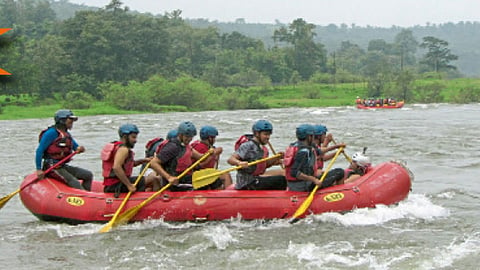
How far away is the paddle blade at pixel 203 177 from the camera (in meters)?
8.73

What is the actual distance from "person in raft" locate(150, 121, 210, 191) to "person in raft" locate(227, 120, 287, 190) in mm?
571

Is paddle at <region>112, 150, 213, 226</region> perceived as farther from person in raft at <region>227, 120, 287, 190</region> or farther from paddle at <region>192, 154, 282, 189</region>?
person in raft at <region>227, 120, 287, 190</region>

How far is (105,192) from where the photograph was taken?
888cm

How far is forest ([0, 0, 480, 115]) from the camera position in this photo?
53.5 m

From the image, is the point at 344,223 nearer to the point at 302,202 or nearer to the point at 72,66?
the point at 302,202

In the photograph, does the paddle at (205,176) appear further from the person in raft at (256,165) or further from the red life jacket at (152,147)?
the red life jacket at (152,147)

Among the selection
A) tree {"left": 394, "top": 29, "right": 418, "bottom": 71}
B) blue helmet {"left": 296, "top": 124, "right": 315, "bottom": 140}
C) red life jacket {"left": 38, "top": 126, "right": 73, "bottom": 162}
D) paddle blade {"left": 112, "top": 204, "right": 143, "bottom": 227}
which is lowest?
paddle blade {"left": 112, "top": 204, "right": 143, "bottom": 227}

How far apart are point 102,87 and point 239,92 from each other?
12252 mm

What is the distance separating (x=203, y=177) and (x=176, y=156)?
45cm

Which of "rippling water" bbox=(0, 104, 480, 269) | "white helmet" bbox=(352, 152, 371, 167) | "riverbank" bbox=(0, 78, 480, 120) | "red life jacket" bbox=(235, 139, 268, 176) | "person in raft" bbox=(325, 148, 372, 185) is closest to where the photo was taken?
"rippling water" bbox=(0, 104, 480, 269)

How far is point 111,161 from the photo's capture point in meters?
8.55

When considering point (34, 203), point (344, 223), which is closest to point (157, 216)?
point (34, 203)

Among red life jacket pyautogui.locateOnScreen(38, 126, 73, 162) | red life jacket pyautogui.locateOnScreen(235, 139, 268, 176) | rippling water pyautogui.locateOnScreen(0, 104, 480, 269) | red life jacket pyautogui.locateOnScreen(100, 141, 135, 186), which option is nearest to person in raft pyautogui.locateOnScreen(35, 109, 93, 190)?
red life jacket pyautogui.locateOnScreen(38, 126, 73, 162)

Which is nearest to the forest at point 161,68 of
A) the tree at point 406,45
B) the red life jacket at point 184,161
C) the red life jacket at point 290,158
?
the tree at point 406,45
